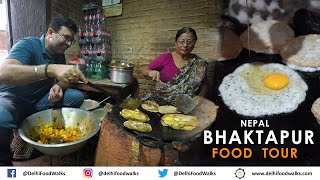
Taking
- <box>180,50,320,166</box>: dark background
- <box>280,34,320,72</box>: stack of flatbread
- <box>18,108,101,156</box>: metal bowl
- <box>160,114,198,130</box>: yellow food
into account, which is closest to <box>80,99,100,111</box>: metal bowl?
<box>18,108,101,156</box>: metal bowl

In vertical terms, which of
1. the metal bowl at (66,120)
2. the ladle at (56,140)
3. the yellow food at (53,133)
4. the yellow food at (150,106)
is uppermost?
the yellow food at (150,106)

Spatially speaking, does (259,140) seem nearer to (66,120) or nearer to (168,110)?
(168,110)

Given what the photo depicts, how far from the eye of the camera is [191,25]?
1.75 m

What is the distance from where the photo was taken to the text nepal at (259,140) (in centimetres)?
170

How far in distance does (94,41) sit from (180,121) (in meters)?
0.92

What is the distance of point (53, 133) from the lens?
177 cm

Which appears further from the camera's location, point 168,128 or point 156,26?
point 156,26

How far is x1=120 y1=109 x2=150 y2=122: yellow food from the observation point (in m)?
1.54

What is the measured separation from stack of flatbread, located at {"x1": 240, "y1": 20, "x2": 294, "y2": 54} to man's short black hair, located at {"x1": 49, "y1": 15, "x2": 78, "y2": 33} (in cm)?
142

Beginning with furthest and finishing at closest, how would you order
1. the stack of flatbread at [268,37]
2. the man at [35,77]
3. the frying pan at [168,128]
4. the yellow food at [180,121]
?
1. the stack of flatbread at [268,37]
2. the man at [35,77]
3. the yellow food at [180,121]
4. the frying pan at [168,128]
